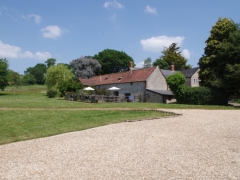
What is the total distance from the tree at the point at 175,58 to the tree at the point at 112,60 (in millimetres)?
12317

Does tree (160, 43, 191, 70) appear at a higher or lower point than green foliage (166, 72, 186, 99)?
higher

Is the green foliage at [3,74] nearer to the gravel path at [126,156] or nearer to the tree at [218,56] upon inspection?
the tree at [218,56]

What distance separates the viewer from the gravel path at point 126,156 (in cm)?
504

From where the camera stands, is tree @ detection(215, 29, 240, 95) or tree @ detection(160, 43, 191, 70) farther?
tree @ detection(160, 43, 191, 70)

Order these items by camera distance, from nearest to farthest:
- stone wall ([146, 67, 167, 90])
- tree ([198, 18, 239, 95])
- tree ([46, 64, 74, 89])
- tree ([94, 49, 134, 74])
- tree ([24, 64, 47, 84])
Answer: tree ([198, 18, 239, 95]), stone wall ([146, 67, 167, 90]), tree ([46, 64, 74, 89]), tree ([94, 49, 134, 74]), tree ([24, 64, 47, 84])

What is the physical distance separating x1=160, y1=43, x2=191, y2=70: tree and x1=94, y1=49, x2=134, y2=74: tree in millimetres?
12317

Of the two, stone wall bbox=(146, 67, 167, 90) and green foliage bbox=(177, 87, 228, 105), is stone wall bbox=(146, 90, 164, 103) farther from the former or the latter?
green foliage bbox=(177, 87, 228, 105)

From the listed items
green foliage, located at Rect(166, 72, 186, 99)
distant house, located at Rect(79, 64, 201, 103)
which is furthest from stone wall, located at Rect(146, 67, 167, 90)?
green foliage, located at Rect(166, 72, 186, 99)

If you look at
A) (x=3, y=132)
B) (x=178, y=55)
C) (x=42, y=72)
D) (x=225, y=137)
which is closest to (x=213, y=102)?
(x=225, y=137)

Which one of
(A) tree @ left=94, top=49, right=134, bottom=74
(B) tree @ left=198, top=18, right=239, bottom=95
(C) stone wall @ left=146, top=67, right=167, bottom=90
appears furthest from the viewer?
(A) tree @ left=94, top=49, right=134, bottom=74

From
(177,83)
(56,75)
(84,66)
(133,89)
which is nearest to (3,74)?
(56,75)

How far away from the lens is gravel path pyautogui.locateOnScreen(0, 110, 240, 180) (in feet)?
16.5

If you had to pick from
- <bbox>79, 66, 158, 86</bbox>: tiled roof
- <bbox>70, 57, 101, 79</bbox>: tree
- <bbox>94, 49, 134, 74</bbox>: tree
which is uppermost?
<bbox>94, 49, 134, 74</bbox>: tree

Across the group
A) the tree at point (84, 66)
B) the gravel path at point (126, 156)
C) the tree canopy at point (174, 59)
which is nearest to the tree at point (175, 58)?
the tree canopy at point (174, 59)
